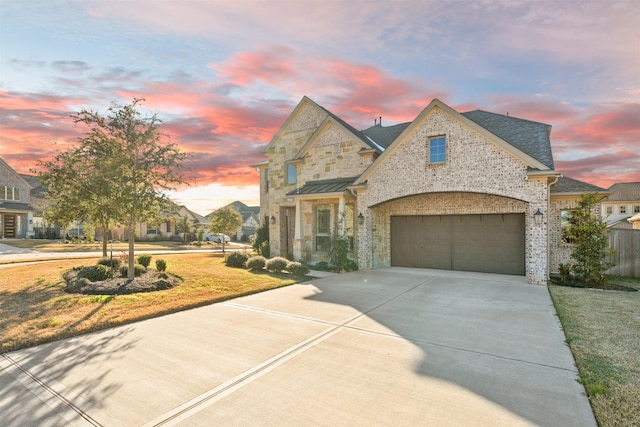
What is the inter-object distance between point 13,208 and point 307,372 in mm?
39108

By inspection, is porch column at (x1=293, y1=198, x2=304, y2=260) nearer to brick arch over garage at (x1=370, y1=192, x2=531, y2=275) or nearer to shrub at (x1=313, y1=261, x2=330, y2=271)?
shrub at (x1=313, y1=261, x2=330, y2=271)

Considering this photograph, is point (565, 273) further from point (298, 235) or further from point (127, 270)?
point (127, 270)

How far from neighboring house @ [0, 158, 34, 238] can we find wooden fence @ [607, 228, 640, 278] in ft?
144

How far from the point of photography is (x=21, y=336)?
5.38m

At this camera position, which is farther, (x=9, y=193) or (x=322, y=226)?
(x=9, y=193)

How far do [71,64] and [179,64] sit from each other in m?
3.11

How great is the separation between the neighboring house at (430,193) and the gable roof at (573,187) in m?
0.34

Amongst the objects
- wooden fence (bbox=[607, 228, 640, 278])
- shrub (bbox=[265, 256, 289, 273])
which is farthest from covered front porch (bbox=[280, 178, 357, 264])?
wooden fence (bbox=[607, 228, 640, 278])

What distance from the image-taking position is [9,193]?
3247 cm

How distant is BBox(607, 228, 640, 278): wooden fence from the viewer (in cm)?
1201

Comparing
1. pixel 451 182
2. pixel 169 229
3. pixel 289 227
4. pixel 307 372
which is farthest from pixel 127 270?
pixel 169 229

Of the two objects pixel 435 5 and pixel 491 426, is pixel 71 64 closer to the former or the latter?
pixel 435 5

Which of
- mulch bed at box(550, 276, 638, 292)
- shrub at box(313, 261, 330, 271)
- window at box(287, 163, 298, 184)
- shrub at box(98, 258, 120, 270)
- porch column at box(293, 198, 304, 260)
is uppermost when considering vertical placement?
window at box(287, 163, 298, 184)

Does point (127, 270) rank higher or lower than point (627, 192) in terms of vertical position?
lower
